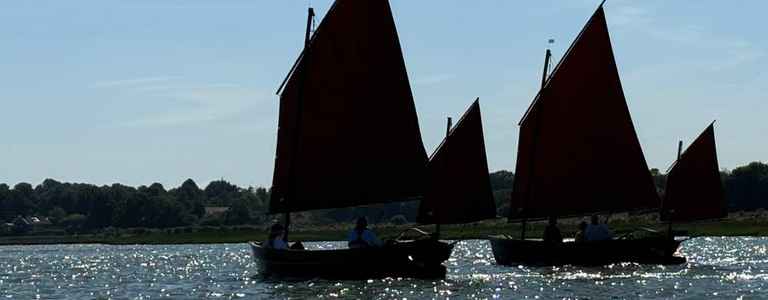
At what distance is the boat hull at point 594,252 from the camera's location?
245 feet

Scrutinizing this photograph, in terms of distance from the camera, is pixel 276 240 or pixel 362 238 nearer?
pixel 362 238

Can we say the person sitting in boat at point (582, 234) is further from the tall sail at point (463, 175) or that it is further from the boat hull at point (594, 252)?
the tall sail at point (463, 175)

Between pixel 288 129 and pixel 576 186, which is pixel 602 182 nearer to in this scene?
pixel 576 186

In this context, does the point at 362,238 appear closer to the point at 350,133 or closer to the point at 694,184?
the point at 350,133

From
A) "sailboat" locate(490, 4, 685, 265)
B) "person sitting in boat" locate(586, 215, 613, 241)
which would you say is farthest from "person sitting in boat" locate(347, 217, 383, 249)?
"person sitting in boat" locate(586, 215, 613, 241)

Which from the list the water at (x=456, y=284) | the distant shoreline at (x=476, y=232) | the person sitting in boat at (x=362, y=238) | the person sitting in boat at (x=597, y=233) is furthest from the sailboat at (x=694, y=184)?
the distant shoreline at (x=476, y=232)

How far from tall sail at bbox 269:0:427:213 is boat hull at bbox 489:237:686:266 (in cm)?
1245

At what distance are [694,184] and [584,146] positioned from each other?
808 cm

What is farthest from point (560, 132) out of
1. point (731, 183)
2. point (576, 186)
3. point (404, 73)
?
point (731, 183)

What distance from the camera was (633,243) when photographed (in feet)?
246

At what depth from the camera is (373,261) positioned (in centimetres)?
6322

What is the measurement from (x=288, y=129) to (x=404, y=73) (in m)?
5.17

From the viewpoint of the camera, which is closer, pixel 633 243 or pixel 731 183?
pixel 633 243

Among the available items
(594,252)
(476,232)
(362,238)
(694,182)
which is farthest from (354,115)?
(476,232)
